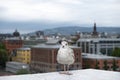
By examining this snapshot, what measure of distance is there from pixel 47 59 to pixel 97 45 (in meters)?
24.7

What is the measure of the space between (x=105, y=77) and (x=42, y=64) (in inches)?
1677

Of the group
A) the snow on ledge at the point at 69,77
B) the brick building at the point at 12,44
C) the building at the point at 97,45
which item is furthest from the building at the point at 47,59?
the snow on ledge at the point at 69,77

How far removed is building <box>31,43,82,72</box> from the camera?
4831cm

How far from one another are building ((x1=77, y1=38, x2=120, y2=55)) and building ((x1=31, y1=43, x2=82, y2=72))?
19.2 metres

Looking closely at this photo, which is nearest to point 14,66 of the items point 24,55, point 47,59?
point 47,59

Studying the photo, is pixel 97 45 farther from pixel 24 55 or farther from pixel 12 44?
pixel 12 44

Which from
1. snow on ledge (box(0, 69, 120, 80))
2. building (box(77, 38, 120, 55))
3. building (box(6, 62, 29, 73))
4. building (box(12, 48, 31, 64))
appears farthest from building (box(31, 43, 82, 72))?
snow on ledge (box(0, 69, 120, 80))

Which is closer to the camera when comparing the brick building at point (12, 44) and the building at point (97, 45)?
the building at point (97, 45)

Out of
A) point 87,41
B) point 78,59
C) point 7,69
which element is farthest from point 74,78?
point 87,41

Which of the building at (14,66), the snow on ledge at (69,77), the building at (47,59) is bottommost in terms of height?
the building at (14,66)

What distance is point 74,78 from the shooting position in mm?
9125

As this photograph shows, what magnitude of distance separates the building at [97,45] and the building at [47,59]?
19174 millimetres

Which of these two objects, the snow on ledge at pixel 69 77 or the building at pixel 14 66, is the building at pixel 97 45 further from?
the snow on ledge at pixel 69 77

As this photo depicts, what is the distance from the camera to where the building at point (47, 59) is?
159ft
